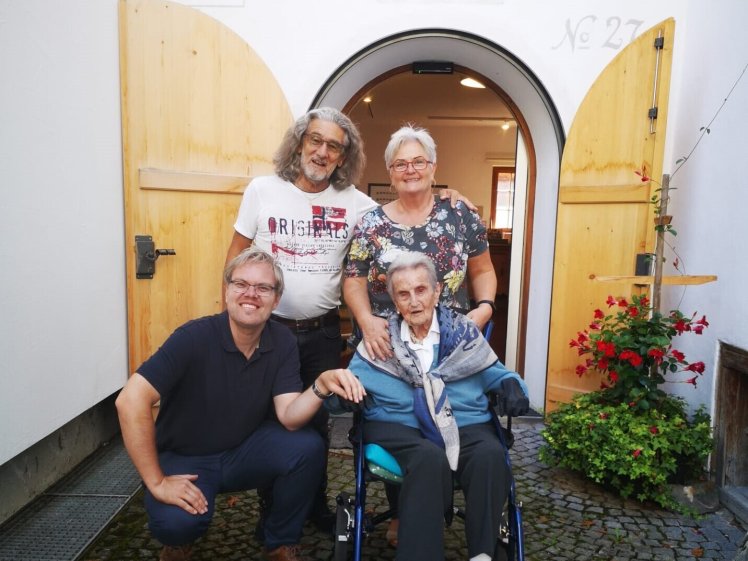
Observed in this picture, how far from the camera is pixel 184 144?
10.6 ft

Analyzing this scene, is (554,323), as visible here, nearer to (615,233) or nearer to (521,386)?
(615,233)

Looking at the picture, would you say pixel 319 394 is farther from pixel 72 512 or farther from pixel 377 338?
pixel 72 512

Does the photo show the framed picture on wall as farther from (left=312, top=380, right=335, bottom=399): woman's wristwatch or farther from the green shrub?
(left=312, top=380, right=335, bottom=399): woman's wristwatch

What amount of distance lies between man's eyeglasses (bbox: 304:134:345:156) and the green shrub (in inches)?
74.9

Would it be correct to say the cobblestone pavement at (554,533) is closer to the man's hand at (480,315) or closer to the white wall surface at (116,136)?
the white wall surface at (116,136)

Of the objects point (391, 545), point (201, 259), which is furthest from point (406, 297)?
point (201, 259)

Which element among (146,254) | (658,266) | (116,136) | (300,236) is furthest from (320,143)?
(658,266)

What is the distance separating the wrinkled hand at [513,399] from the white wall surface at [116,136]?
57.4 inches

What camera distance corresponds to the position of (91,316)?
9.76 ft

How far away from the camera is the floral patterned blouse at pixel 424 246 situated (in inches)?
90.9

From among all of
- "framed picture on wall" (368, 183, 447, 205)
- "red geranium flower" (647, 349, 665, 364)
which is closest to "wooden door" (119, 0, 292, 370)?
"red geranium flower" (647, 349, 665, 364)

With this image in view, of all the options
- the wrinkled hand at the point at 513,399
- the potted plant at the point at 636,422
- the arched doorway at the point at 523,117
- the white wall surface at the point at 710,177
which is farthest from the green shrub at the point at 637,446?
the wrinkled hand at the point at 513,399

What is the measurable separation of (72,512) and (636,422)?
2.85 meters

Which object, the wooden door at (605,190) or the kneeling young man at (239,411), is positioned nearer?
the kneeling young man at (239,411)
